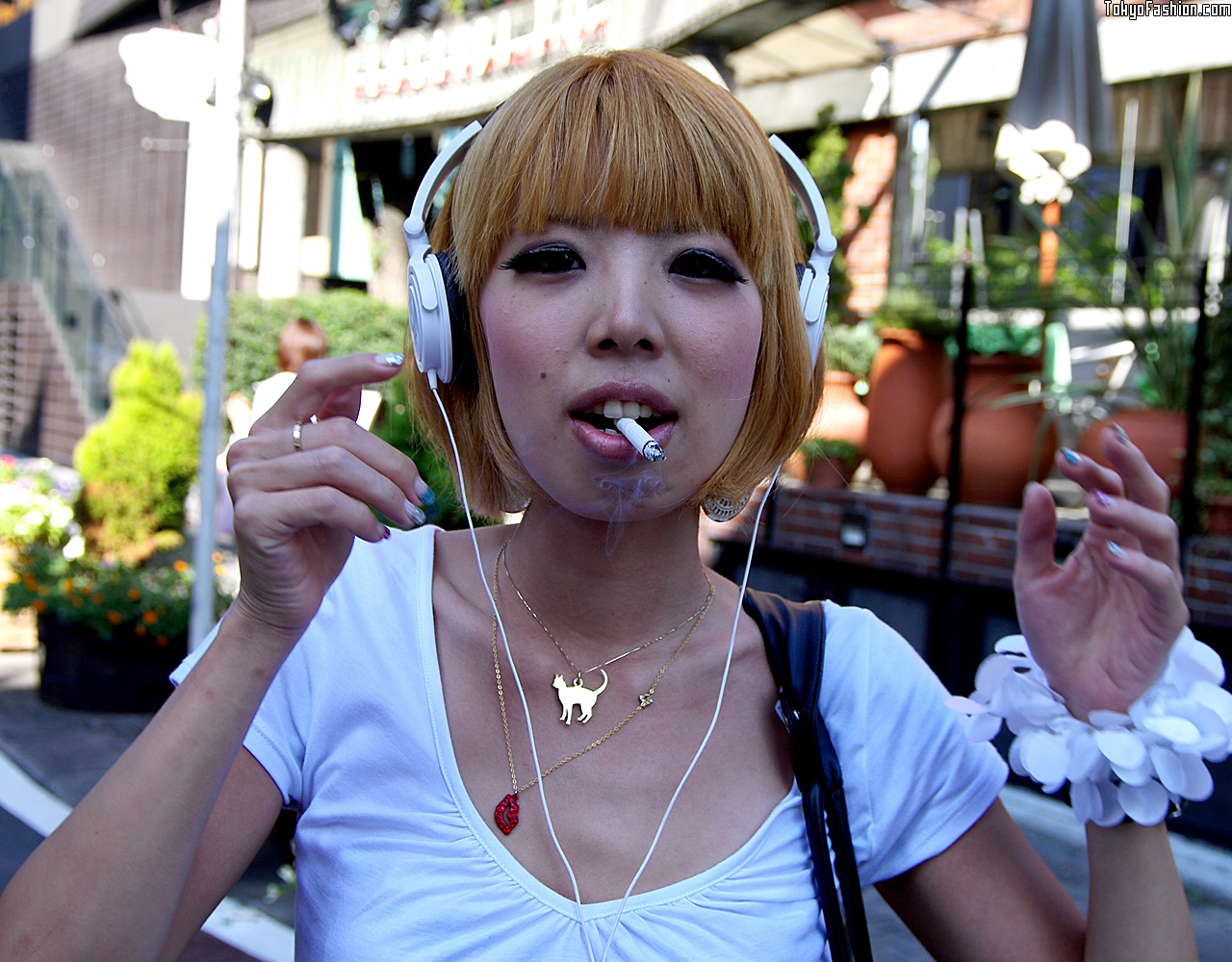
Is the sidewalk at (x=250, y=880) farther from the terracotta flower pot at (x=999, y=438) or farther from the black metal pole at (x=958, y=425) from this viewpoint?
the terracotta flower pot at (x=999, y=438)

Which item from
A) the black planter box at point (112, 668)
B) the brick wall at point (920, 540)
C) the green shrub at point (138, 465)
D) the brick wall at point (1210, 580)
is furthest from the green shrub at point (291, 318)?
the brick wall at point (1210, 580)

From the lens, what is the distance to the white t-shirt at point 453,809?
3.99ft

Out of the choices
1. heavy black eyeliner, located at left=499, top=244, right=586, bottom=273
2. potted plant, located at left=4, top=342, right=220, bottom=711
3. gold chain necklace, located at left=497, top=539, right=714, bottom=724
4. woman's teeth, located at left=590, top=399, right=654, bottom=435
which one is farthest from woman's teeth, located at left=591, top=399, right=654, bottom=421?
potted plant, located at left=4, top=342, right=220, bottom=711

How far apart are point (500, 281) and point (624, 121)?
0.75 feet

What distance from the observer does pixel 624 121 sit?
126 cm

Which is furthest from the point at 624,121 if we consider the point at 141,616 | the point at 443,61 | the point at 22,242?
the point at 22,242

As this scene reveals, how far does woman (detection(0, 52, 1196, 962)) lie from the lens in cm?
107

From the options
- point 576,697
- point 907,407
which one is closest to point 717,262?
point 576,697

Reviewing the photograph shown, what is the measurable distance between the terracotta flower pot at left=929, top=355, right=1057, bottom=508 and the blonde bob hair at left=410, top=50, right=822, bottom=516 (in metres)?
3.82

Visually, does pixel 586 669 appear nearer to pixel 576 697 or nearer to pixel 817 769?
pixel 576 697

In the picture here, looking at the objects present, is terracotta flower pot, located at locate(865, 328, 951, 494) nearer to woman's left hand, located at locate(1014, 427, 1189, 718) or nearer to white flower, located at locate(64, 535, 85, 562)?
woman's left hand, located at locate(1014, 427, 1189, 718)

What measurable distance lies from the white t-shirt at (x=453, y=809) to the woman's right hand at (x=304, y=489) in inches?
9.5

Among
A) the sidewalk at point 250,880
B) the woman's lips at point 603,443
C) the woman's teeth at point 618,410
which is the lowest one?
the sidewalk at point 250,880

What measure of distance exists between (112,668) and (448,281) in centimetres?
467
